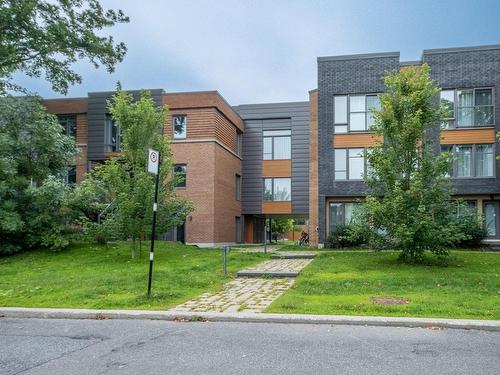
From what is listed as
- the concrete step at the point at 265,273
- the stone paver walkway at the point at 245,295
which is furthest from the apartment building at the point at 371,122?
the stone paver walkway at the point at 245,295

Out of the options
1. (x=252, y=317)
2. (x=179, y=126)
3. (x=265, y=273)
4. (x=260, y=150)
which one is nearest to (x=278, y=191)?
(x=260, y=150)

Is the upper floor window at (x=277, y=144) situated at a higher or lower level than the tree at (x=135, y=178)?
higher

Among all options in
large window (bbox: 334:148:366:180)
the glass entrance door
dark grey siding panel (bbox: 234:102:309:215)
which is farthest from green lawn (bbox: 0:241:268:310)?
dark grey siding panel (bbox: 234:102:309:215)

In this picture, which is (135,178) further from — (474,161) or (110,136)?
(474,161)

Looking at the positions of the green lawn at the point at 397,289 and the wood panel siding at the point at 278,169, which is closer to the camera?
the green lawn at the point at 397,289

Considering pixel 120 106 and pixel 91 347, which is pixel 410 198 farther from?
pixel 91 347

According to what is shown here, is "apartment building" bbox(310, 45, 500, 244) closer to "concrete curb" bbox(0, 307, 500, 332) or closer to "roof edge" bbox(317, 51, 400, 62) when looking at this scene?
"roof edge" bbox(317, 51, 400, 62)

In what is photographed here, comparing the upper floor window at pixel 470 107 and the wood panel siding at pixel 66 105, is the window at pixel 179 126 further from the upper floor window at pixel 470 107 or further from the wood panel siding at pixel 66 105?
the upper floor window at pixel 470 107

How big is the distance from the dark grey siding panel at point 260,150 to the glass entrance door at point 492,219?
1369 cm

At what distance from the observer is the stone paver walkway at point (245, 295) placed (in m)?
9.90

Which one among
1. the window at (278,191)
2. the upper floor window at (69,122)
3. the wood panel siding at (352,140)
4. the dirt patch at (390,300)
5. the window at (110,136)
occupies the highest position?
the upper floor window at (69,122)

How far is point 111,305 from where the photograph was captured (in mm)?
10406

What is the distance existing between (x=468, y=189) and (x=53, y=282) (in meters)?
20.7

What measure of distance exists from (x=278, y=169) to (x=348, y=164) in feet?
35.2
